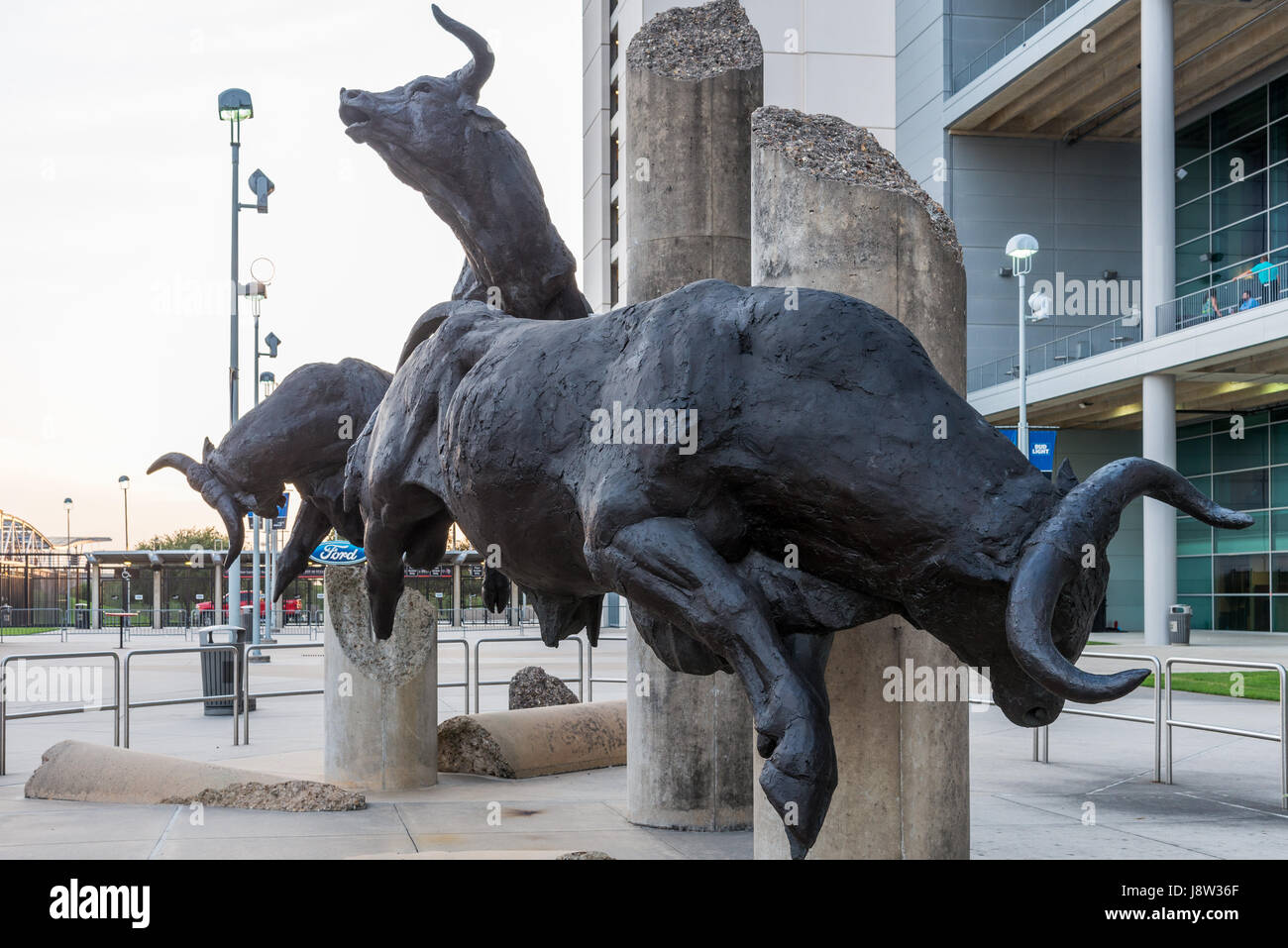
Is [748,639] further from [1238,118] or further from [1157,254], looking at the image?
[1238,118]

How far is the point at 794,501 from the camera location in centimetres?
310

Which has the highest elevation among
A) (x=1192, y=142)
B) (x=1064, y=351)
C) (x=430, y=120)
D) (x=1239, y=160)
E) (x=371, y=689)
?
(x=1192, y=142)

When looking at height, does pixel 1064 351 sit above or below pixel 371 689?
above

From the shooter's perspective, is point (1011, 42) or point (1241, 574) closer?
point (1011, 42)

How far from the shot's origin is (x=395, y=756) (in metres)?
9.23

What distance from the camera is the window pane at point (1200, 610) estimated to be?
34438 mm

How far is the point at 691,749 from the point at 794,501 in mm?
5182

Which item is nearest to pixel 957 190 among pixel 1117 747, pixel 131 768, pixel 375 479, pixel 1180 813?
pixel 1117 747

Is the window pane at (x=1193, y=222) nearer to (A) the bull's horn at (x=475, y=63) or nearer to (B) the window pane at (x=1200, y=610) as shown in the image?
(B) the window pane at (x=1200, y=610)

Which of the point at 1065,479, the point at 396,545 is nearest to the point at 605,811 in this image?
the point at 396,545

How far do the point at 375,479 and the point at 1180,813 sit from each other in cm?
696

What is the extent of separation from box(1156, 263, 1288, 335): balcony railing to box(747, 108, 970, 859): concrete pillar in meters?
22.4
